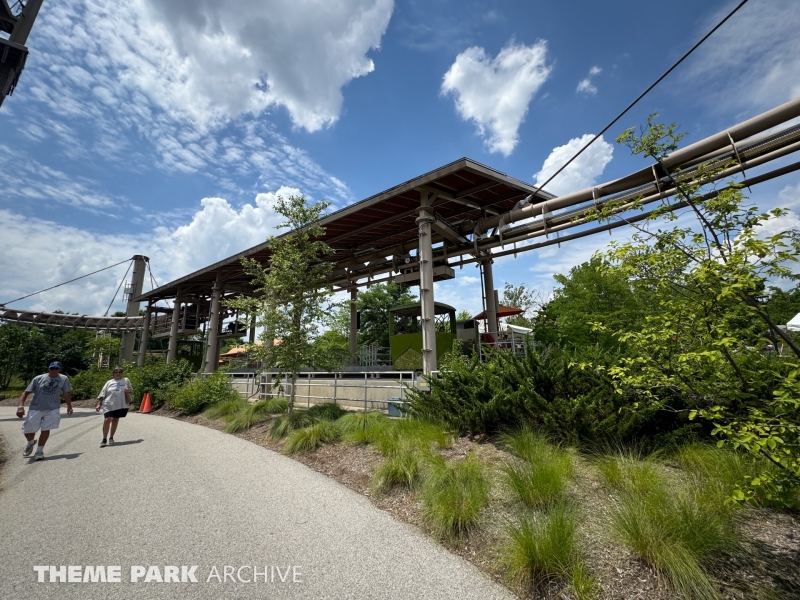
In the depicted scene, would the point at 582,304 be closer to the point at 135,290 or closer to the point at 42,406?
the point at 42,406

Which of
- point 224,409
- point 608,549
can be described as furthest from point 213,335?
point 608,549

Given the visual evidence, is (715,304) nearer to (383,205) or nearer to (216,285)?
(383,205)

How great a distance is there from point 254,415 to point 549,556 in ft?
30.7

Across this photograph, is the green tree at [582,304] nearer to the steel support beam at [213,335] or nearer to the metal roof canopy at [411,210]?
the metal roof canopy at [411,210]

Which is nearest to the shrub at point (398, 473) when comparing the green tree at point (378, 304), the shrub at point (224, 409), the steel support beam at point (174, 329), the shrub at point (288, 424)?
the shrub at point (288, 424)

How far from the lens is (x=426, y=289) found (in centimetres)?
1132

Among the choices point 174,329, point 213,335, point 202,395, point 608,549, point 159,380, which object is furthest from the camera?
point 174,329

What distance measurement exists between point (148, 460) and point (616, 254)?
8516 millimetres

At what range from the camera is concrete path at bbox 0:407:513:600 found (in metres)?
3.04

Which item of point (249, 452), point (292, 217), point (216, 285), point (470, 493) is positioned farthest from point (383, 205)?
point (216, 285)

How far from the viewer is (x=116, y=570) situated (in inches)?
128

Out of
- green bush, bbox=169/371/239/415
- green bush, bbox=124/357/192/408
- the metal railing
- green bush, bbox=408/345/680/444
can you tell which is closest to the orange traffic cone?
green bush, bbox=124/357/192/408

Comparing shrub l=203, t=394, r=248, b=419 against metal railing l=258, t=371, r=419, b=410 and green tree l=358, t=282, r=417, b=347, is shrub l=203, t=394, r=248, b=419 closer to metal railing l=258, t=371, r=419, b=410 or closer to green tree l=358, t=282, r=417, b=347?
metal railing l=258, t=371, r=419, b=410

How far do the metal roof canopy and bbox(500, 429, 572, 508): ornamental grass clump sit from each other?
7865mm
